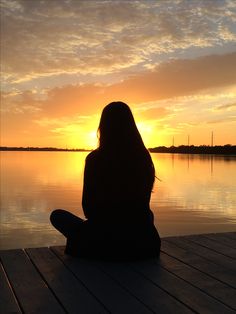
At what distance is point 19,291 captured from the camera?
146 inches

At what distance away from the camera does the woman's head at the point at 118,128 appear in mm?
4266

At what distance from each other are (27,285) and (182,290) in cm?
145

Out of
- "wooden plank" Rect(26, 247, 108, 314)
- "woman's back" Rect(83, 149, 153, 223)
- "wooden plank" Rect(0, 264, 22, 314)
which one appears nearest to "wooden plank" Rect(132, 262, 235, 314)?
"woman's back" Rect(83, 149, 153, 223)

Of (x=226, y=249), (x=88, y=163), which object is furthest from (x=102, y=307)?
(x=226, y=249)

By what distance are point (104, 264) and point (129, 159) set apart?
48.3 inches

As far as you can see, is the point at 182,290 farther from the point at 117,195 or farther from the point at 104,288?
the point at 117,195

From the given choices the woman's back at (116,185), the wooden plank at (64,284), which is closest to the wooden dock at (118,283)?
the wooden plank at (64,284)

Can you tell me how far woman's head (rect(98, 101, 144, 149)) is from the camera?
4266mm

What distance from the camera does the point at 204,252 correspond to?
529 centimetres

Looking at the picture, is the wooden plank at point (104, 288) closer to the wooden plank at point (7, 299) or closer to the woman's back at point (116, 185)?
the woman's back at point (116, 185)

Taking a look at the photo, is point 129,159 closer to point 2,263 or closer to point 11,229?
point 2,263

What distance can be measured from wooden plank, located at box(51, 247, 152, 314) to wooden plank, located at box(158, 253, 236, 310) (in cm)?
74

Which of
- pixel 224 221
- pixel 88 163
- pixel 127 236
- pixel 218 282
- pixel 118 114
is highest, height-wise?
pixel 118 114

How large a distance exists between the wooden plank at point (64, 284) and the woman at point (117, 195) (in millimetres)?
435
